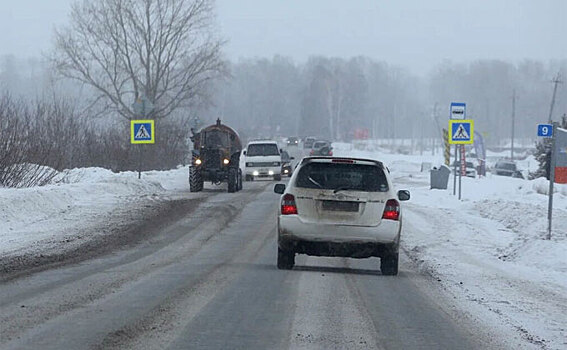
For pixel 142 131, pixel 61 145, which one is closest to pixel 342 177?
pixel 142 131

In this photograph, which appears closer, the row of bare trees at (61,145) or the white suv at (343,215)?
the white suv at (343,215)

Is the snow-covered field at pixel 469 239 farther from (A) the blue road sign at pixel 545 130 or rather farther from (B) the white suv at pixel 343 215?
(A) the blue road sign at pixel 545 130

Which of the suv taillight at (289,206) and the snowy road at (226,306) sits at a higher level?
the suv taillight at (289,206)

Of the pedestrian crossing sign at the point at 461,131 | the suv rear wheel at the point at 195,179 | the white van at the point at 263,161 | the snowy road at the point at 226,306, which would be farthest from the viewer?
the white van at the point at 263,161

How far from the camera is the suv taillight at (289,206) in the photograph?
14.6 metres

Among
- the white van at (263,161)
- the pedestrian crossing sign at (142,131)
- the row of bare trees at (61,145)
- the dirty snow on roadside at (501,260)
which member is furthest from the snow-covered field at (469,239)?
the white van at (263,161)

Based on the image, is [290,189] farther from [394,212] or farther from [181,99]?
[181,99]

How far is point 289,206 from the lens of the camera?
577 inches

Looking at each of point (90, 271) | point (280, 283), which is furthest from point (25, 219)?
point (280, 283)

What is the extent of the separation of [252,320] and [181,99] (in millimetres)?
57683

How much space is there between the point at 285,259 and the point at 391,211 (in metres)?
1.75

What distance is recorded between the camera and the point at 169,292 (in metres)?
12.1

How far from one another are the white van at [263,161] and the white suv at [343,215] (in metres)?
33.8

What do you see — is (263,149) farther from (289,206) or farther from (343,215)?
(343,215)
